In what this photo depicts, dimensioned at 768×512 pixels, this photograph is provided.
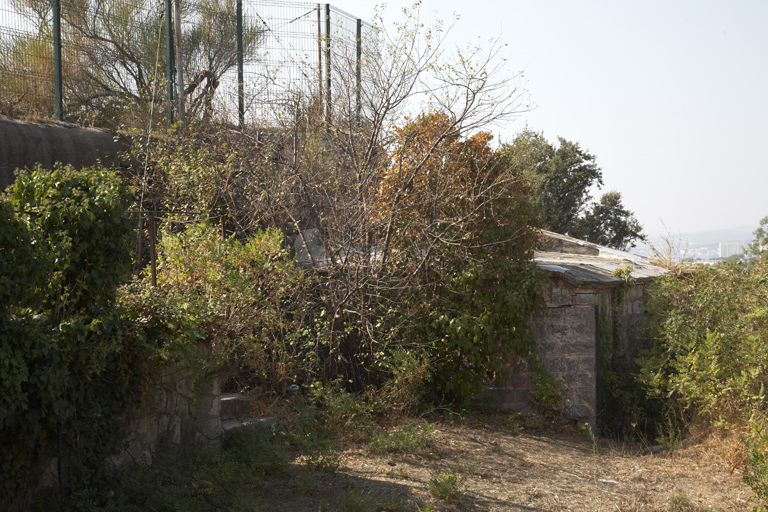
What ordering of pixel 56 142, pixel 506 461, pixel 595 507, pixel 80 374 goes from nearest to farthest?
pixel 80 374, pixel 595 507, pixel 506 461, pixel 56 142

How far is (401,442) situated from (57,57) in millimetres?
8385

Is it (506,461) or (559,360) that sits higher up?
(559,360)

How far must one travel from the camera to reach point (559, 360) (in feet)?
26.5

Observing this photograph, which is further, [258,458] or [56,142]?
[56,142]

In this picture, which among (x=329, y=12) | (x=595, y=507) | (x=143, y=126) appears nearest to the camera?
(x=595, y=507)

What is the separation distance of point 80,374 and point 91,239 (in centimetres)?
93

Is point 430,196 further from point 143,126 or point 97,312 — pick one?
point 143,126

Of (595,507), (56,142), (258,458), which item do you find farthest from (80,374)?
(56,142)

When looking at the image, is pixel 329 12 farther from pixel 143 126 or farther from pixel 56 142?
pixel 56 142

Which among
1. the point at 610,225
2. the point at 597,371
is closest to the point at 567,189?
the point at 610,225

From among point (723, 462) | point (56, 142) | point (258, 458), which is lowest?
point (723, 462)

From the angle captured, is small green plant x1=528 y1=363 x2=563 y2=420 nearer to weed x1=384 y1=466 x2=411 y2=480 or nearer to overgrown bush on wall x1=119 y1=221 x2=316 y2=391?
weed x1=384 y1=466 x2=411 y2=480

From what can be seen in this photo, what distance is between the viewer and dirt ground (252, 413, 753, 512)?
192 inches

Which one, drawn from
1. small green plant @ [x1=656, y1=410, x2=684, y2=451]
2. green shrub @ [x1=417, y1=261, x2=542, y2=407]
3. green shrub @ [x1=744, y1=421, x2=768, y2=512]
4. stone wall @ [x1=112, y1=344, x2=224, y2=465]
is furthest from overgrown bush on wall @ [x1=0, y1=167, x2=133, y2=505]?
small green plant @ [x1=656, y1=410, x2=684, y2=451]
